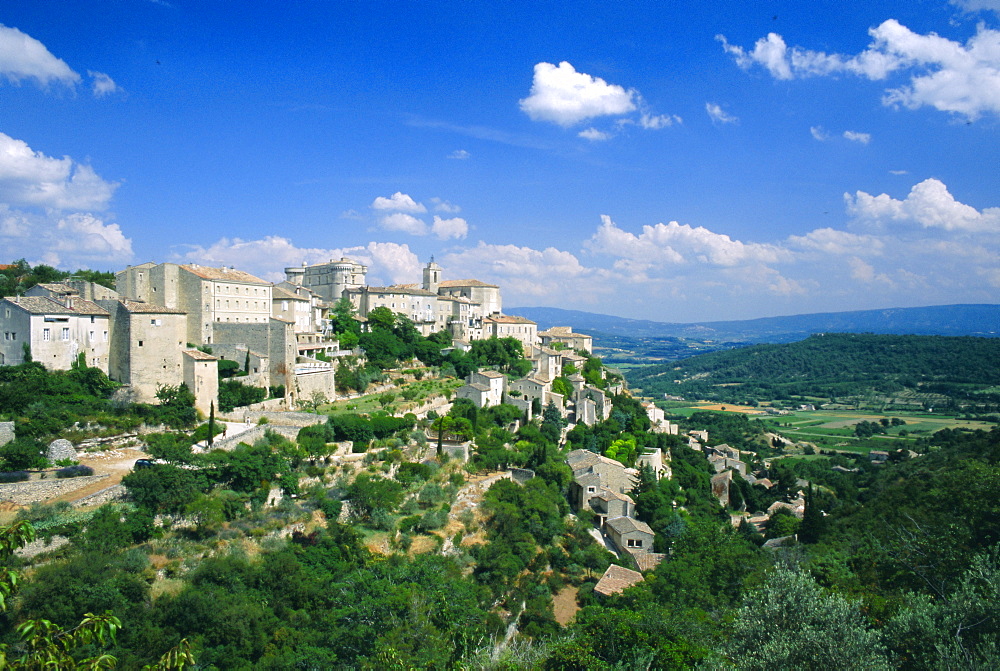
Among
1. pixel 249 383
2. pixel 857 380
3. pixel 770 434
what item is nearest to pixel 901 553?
pixel 249 383

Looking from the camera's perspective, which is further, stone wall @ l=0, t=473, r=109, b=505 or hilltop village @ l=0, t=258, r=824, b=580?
hilltop village @ l=0, t=258, r=824, b=580

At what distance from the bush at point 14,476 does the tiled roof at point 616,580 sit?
1990 centimetres

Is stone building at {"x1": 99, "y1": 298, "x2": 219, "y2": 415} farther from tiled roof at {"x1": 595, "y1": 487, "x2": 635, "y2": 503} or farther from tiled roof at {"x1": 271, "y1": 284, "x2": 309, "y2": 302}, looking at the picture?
tiled roof at {"x1": 595, "y1": 487, "x2": 635, "y2": 503}

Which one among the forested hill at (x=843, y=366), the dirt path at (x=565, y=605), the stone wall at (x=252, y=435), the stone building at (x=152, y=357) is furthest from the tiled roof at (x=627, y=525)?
the forested hill at (x=843, y=366)

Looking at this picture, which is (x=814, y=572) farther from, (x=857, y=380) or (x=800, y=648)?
(x=857, y=380)

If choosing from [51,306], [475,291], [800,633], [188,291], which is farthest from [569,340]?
[800,633]

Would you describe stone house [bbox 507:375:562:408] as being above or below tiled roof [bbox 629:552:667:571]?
above

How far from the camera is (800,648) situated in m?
10.3

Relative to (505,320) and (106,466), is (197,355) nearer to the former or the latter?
(106,466)

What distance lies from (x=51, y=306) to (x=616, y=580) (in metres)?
25.8

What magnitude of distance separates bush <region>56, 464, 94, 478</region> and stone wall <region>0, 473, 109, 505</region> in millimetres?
241

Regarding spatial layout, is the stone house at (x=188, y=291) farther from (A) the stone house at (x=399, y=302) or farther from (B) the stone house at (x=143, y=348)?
(A) the stone house at (x=399, y=302)

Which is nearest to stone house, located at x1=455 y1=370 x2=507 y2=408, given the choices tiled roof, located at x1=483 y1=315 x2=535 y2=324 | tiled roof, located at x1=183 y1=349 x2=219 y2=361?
tiled roof, located at x1=183 y1=349 x2=219 y2=361

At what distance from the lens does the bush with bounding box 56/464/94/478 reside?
1888 cm
